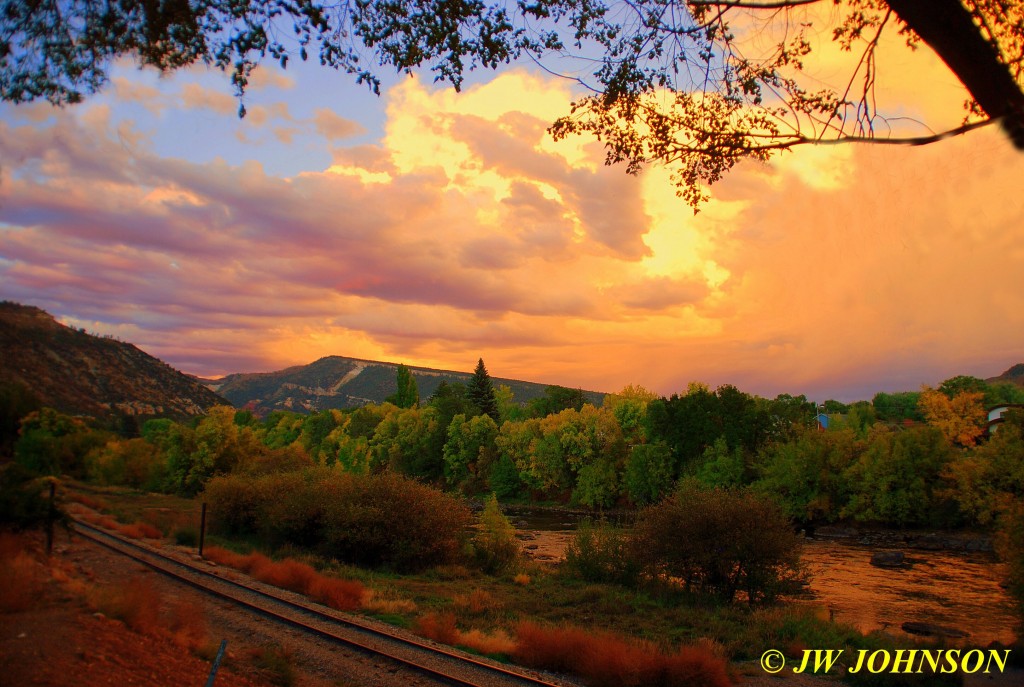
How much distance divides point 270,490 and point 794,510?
43.5 m

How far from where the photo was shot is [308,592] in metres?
19.0

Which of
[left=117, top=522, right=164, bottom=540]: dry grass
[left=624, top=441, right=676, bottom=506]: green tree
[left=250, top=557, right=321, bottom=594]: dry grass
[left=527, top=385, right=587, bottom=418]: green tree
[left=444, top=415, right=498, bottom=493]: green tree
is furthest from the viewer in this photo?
[left=527, top=385, right=587, bottom=418]: green tree

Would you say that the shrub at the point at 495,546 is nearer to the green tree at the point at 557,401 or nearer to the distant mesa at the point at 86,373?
the green tree at the point at 557,401

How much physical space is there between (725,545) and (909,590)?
12103 millimetres

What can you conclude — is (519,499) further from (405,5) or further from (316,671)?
(405,5)

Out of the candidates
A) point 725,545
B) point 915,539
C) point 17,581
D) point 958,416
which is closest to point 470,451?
point 915,539

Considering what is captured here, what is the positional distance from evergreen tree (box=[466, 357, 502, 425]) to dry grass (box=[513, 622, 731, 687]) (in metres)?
93.5

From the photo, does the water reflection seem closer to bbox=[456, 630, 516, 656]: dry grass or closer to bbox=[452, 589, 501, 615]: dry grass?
bbox=[452, 589, 501, 615]: dry grass

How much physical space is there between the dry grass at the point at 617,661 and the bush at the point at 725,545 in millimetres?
8464

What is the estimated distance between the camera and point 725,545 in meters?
20.8

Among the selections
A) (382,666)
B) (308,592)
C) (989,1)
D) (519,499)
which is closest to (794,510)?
(519,499)

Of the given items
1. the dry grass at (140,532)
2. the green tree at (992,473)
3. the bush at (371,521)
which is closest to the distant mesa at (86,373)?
the dry grass at (140,532)

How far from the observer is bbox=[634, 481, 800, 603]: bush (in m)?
20.6

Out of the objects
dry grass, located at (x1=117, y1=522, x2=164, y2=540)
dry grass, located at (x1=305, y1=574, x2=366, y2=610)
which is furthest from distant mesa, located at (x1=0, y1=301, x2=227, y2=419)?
dry grass, located at (x1=305, y1=574, x2=366, y2=610)
